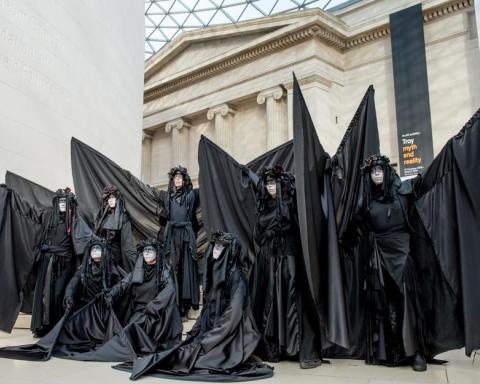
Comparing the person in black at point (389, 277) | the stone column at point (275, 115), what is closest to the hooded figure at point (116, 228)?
the person in black at point (389, 277)

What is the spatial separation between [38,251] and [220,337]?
10.6ft

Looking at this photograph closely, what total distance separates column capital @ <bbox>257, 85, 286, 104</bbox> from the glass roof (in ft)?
24.3

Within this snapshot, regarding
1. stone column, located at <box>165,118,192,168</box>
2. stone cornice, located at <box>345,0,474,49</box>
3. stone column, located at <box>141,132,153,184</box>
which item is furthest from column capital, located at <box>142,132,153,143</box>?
stone cornice, located at <box>345,0,474,49</box>

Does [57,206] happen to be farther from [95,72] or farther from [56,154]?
[95,72]

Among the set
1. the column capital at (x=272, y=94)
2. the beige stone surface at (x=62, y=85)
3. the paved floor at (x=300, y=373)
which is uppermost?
the column capital at (x=272, y=94)

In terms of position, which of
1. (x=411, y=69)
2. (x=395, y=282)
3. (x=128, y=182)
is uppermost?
(x=411, y=69)

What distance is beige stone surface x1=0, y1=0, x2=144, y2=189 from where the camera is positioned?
8.62 metres

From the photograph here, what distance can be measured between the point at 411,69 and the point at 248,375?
15363 millimetres

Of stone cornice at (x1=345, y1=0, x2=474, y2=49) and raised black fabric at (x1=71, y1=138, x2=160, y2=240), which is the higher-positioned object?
stone cornice at (x1=345, y1=0, x2=474, y2=49)

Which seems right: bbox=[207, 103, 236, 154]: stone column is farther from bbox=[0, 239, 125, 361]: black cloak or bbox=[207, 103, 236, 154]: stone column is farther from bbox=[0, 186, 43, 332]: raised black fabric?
bbox=[0, 239, 125, 361]: black cloak

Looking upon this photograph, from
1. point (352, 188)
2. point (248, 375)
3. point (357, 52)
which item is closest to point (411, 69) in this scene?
point (357, 52)

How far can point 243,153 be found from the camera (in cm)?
2106

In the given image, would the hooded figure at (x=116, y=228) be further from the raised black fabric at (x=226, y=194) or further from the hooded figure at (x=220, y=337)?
the hooded figure at (x=220, y=337)

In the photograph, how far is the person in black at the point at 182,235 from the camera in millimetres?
6422
